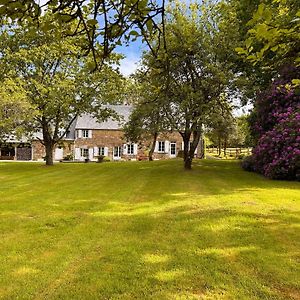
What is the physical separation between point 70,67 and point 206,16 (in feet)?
39.6

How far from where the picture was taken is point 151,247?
5.95 meters

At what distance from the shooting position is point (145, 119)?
21031 millimetres

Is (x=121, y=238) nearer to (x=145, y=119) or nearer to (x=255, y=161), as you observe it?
(x=255, y=161)

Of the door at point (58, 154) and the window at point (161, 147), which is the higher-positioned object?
the window at point (161, 147)

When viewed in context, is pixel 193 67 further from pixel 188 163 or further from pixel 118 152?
pixel 118 152

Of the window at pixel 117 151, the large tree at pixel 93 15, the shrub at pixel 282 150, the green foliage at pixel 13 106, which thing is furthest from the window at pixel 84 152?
the large tree at pixel 93 15

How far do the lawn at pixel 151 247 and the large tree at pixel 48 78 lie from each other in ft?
47.9

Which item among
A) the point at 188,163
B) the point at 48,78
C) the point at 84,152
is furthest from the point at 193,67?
the point at 84,152

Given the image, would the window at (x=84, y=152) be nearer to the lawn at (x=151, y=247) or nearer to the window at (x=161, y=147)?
the window at (x=161, y=147)

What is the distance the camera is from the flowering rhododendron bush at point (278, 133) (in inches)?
609

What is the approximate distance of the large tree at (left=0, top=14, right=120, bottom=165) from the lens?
2447 cm

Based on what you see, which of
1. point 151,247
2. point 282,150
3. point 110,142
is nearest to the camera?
point 151,247

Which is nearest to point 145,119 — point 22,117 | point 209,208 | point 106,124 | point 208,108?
point 208,108

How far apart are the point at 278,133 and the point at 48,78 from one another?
16.9m
